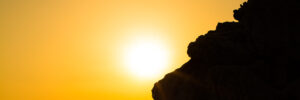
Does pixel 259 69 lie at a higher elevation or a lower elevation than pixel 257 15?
lower

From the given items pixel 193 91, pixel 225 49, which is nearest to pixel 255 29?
pixel 225 49

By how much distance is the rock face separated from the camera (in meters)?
39.4

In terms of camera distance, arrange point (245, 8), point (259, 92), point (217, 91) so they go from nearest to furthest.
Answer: point (259, 92) < point (217, 91) < point (245, 8)

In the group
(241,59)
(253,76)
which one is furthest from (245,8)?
(253,76)

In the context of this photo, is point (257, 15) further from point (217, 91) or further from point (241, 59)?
point (217, 91)

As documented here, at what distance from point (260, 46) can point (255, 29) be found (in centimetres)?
232

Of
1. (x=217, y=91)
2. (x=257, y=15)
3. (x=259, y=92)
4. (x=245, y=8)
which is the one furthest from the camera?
(x=245, y=8)

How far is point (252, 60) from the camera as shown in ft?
148

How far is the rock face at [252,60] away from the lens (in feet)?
129

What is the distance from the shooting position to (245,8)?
160ft

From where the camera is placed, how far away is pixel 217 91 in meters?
41.6

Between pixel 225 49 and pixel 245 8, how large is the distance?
7.30 m

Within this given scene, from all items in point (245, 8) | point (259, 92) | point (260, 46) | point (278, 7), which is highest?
point (245, 8)

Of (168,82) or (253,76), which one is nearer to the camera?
(253,76)
